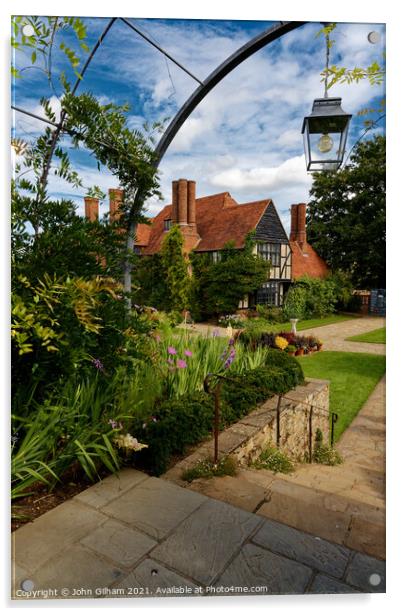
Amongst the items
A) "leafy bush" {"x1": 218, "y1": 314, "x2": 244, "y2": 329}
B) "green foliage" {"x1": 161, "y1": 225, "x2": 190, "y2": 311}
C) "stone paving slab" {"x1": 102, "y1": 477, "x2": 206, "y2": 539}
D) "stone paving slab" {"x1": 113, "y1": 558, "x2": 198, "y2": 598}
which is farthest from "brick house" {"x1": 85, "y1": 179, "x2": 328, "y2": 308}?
"stone paving slab" {"x1": 113, "y1": 558, "x2": 198, "y2": 598}

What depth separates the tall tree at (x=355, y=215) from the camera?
2.09 m

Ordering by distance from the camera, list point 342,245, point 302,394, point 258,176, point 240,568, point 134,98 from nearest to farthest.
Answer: point 240,568, point 134,98, point 258,176, point 342,245, point 302,394

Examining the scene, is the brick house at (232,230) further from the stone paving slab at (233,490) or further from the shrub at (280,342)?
the stone paving slab at (233,490)

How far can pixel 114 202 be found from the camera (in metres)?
2.47

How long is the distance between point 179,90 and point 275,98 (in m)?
0.59

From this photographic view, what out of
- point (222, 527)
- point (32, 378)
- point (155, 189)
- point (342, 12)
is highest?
point (342, 12)

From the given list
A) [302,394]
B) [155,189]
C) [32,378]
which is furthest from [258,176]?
[302,394]

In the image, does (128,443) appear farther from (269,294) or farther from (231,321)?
(269,294)

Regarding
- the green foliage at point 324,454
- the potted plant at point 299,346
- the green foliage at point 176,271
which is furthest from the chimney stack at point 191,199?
the green foliage at point 324,454

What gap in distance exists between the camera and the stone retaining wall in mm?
2445

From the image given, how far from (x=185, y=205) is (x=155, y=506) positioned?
93.6 inches

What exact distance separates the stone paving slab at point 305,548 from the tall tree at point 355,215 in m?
1.44

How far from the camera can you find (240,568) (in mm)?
1540

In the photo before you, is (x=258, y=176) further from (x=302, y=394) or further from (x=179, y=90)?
(x=302, y=394)
